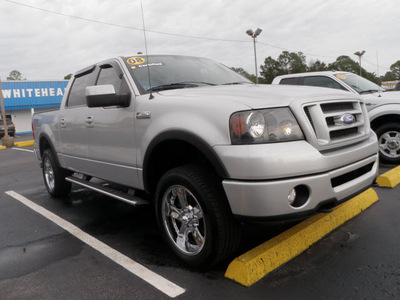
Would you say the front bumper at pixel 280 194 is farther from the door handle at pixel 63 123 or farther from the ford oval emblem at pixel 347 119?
the door handle at pixel 63 123

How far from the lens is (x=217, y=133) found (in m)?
2.48

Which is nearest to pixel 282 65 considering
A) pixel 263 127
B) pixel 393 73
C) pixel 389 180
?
pixel 393 73

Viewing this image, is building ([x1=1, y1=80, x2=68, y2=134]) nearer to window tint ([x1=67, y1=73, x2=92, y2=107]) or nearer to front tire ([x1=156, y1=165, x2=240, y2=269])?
window tint ([x1=67, y1=73, x2=92, y2=107])

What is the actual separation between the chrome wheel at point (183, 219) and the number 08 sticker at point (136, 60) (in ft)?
4.94

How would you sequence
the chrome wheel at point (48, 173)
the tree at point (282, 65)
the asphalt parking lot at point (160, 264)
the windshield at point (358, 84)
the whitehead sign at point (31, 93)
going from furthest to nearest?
the tree at point (282, 65), the whitehead sign at point (31, 93), the windshield at point (358, 84), the chrome wheel at point (48, 173), the asphalt parking lot at point (160, 264)

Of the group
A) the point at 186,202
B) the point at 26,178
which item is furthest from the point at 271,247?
the point at 26,178

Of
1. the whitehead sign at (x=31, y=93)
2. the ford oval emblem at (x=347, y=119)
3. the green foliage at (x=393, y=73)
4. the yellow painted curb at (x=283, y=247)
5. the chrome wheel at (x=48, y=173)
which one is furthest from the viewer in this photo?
the green foliage at (x=393, y=73)

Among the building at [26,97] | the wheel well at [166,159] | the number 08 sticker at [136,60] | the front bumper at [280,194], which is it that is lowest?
the front bumper at [280,194]

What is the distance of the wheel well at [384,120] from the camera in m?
6.06

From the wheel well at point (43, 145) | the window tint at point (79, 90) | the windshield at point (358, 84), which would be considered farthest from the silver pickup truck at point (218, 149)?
the windshield at point (358, 84)

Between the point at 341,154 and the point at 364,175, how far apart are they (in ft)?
1.54

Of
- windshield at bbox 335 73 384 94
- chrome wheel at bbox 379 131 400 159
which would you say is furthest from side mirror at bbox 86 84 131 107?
windshield at bbox 335 73 384 94

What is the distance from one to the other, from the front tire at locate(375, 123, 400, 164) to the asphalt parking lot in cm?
192

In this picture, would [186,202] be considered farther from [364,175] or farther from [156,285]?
[364,175]
